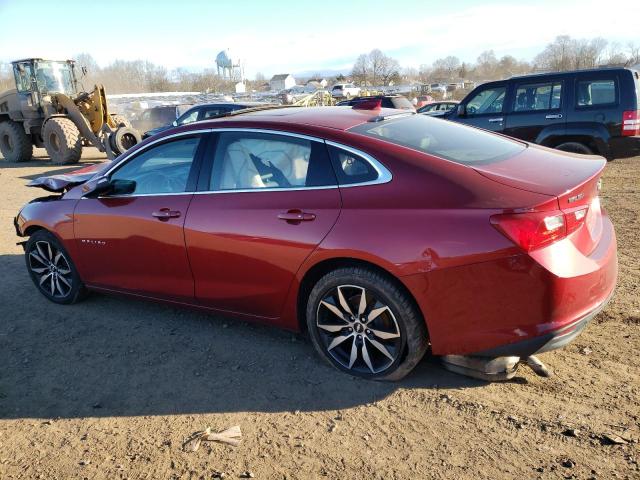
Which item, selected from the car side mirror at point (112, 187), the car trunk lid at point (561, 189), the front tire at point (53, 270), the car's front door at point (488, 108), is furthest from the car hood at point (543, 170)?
the car's front door at point (488, 108)

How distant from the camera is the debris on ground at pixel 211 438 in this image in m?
2.80

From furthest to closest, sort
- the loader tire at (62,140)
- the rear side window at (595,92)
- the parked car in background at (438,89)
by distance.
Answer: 1. the parked car in background at (438,89)
2. the loader tire at (62,140)
3. the rear side window at (595,92)

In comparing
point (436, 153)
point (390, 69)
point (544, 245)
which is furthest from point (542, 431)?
point (390, 69)

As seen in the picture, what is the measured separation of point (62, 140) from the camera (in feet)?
49.7

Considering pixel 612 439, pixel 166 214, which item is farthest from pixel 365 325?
pixel 166 214

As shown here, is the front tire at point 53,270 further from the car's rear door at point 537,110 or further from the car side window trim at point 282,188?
the car's rear door at point 537,110

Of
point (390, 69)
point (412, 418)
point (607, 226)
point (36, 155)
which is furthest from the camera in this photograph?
point (390, 69)

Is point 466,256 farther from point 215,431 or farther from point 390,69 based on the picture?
point 390,69

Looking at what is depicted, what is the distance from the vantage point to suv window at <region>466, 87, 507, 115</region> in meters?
9.29

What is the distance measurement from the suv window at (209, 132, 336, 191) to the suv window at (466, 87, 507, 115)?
271 inches

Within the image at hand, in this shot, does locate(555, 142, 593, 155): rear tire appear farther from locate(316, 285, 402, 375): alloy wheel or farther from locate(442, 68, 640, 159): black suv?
locate(316, 285, 402, 375): alloy wheel

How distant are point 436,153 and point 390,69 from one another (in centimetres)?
9103

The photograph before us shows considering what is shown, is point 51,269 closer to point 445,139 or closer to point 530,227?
point 445,139

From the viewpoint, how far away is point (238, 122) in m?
3.72
